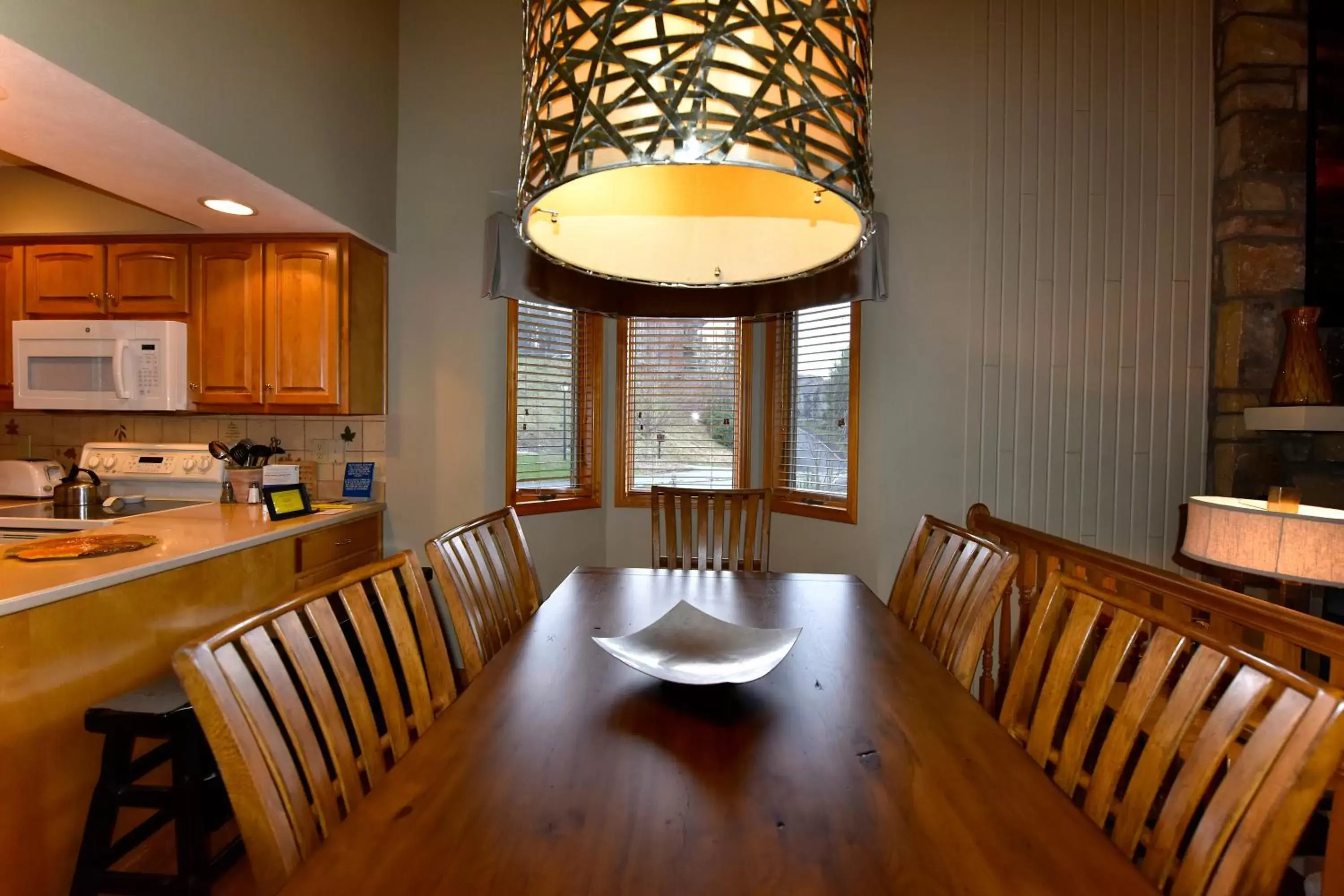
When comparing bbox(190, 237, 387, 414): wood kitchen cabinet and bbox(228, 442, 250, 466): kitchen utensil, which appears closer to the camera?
bbox(190, 237, 387, 414): wood kitchen cabinet

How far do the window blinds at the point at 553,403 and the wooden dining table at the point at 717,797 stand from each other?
6.61 feet

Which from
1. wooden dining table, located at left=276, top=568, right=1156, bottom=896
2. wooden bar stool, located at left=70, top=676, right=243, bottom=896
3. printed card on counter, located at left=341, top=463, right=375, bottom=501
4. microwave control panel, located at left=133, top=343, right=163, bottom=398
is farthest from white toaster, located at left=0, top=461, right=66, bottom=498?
wooden dining table, located at left=276, top=568, right=1156, bottom=896

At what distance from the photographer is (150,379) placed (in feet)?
8.88

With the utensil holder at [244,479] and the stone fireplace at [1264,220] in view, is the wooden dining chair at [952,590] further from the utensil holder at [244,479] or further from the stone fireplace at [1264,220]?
the utensil holder at [244,479]

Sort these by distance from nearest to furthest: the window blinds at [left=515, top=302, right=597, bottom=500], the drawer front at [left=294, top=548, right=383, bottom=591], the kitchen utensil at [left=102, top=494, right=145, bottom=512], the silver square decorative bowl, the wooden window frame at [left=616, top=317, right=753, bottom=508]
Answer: the silver square decorative bowl → the drawer front at [left=294, top=548, right=383, bottom=591] → the kitchen utensil at [left=102, top=494, right=145, bottom=512] → the window blinds at [left=515, top=302, right=597, bottom=500] → the wooden window frame at [left=616, top=317, right=753, bottom=508]

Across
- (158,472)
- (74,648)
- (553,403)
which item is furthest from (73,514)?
(553,403)

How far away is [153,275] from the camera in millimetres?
2828

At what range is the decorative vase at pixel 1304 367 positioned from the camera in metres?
2.58

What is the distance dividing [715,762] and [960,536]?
1.01 metres

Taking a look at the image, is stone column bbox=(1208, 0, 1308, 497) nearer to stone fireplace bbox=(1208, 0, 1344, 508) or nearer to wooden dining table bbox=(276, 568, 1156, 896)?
stone fireplace bbox=(1208, 0, 1344, 508)

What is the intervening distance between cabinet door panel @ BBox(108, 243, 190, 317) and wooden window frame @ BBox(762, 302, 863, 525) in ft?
9.27

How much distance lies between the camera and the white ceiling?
1602 mm

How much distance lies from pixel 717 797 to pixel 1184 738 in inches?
28.7

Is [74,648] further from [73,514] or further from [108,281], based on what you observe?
[108,281]
